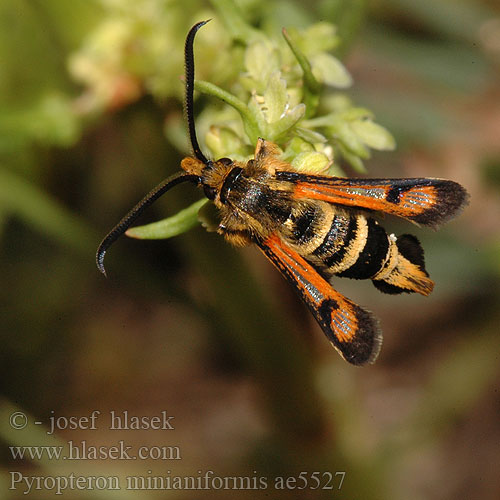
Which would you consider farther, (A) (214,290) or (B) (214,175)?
(A) (214,290)

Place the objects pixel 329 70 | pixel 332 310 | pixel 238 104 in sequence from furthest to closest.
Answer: pixel 329 70, pixel 332 310, pixel 238 104

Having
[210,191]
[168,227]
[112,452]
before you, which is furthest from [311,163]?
[112,452]

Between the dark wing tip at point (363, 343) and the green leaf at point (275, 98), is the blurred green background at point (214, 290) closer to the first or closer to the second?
the green leaf at point (275, 98)

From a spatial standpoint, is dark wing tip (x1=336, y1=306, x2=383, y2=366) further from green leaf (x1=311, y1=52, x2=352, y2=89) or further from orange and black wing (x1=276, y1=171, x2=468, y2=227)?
green leaf (x1=311, y1=52, x2=352, y2=89)

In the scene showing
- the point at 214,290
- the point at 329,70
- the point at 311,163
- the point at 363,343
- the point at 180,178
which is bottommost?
the point at 214,290

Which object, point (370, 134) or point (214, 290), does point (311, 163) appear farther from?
point (214, 290)

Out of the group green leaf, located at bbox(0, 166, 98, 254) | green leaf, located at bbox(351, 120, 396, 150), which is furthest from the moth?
green leaf, located at bbox(0, 166, 98, 254)
